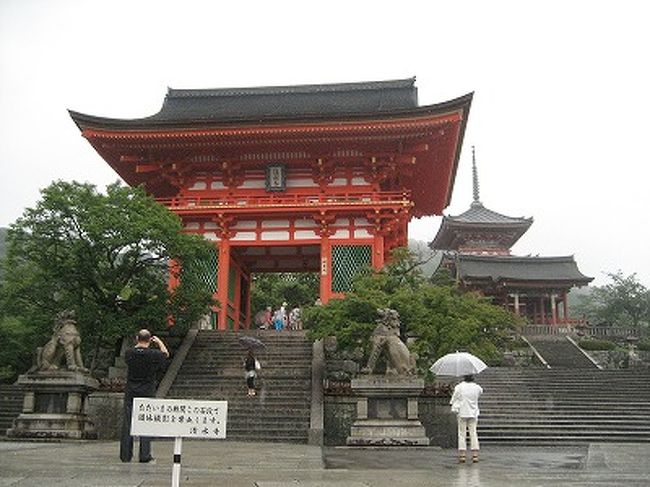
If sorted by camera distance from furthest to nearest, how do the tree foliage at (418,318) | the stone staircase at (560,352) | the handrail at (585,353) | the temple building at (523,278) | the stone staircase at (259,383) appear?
1. the temple building at (523,278)
2. the handrail at (585,353)
3. the stone staircase at (560,352)
4. the tree foliage at (418,318)
5. the stone staircase at (259,383)

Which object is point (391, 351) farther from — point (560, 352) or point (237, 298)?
point (560, 352)

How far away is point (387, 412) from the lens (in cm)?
1295

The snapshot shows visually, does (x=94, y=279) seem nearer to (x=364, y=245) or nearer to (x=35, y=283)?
(x=35, y=283)

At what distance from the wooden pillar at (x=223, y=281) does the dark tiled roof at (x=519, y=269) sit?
21.9 metres

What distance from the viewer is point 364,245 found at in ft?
80.8

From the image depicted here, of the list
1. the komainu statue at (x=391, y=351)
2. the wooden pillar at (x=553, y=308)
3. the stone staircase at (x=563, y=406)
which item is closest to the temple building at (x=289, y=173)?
the stone staircase at (x=563, y=406)

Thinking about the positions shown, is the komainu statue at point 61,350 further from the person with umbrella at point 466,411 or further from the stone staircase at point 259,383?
the person with umbrella at point 466,411

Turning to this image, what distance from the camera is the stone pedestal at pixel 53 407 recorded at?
13117mm

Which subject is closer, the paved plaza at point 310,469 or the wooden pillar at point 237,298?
the paved plaza at point 310,469

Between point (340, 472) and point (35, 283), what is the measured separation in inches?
514

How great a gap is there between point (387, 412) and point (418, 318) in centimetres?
377

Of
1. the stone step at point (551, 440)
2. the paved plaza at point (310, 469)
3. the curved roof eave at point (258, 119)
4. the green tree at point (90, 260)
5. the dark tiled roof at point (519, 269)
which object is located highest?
the curved roof eave at point (258, 119)

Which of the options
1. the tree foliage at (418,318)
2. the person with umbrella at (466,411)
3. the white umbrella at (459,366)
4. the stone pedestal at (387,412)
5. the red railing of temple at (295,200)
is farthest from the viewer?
the red railing of temple at (295,200)

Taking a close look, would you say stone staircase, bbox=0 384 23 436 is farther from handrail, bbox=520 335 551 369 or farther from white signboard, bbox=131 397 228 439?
handrail, bbox=520 335 551 369
